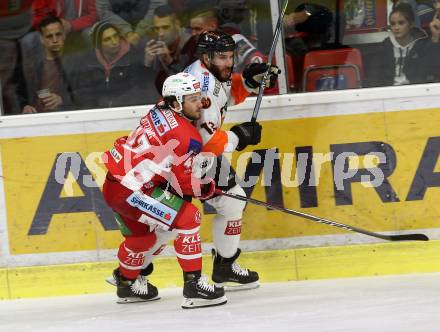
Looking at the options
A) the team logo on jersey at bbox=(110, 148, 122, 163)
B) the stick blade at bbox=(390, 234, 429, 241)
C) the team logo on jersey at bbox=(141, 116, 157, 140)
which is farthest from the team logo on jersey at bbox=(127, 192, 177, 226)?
the stick blade at bbox=(390, 234, 429, 241)

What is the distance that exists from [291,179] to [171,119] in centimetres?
95

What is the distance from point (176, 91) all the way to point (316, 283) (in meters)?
1.30

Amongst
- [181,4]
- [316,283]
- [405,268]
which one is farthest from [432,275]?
[181,4]

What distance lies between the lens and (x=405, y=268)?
536cm

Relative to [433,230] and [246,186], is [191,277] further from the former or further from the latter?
[433,230]

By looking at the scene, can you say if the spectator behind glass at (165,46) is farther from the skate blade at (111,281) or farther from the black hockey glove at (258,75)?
the skate blade at (111,281)

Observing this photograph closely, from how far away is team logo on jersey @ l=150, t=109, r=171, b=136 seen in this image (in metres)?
4.82

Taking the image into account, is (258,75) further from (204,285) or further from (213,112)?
(204,285)

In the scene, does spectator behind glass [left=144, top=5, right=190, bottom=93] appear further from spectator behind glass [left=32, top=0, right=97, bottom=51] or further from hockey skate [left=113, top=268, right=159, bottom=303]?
hockey skate [left=113, top=268, right=159, bottom=303]

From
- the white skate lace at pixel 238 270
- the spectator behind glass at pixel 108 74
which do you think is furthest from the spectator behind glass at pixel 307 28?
the white skate lace at pixel 238 270

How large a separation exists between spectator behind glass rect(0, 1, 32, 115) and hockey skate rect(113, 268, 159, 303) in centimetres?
115

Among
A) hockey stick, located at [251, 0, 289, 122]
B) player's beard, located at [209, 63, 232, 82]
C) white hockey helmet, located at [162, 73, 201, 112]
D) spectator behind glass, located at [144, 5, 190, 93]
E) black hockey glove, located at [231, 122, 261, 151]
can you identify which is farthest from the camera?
spectator behind glass, located at [144, 5, 190, 93]

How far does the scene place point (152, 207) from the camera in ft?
16.1

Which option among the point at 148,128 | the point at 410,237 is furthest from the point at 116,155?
the point at 410,237
